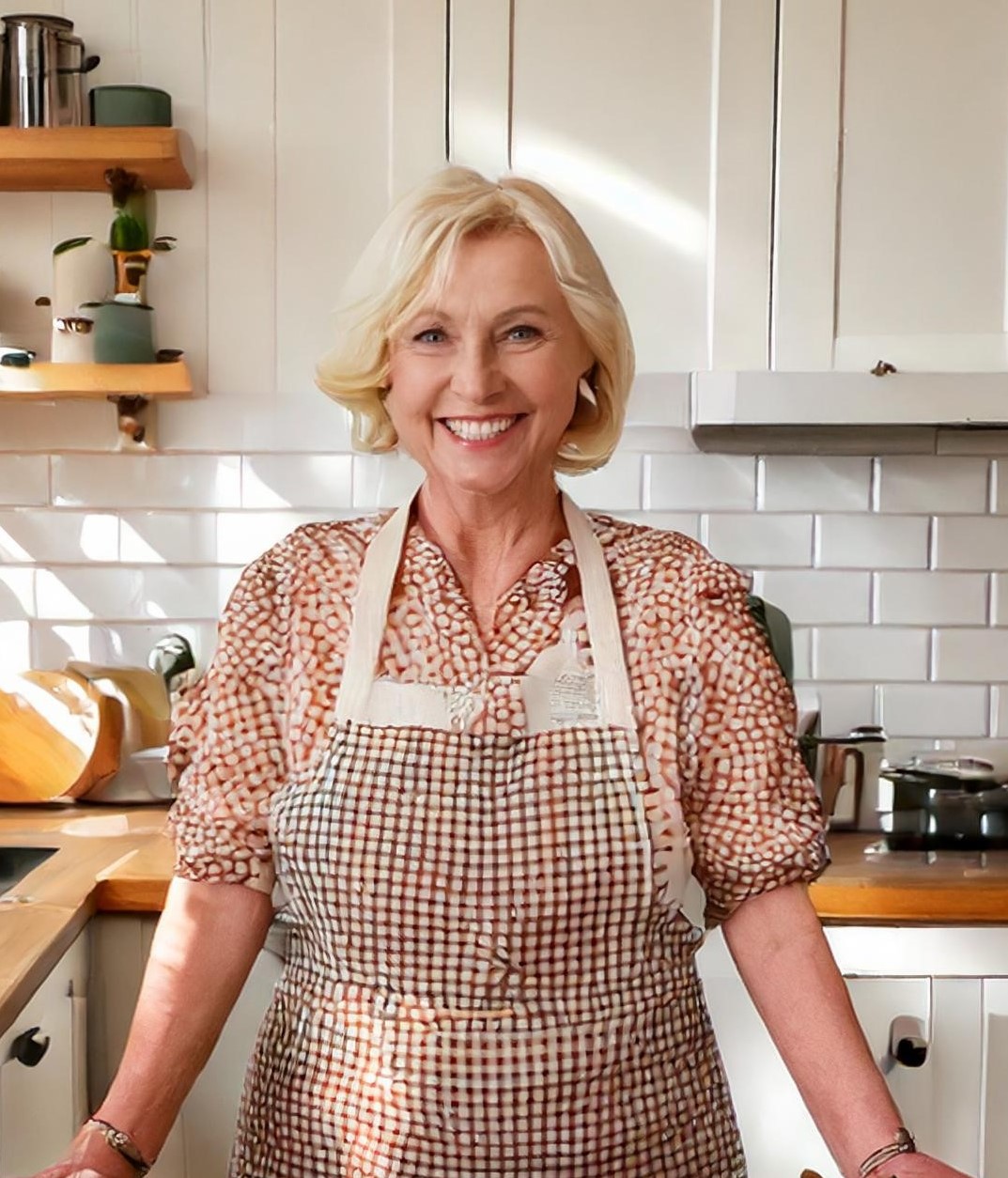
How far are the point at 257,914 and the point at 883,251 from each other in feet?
5.19

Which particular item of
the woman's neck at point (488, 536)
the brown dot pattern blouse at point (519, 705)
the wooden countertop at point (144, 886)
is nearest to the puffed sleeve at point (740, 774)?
the brown dot pattern blouse at point (519, 705)

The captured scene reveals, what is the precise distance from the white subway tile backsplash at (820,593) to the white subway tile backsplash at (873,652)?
0.03 m

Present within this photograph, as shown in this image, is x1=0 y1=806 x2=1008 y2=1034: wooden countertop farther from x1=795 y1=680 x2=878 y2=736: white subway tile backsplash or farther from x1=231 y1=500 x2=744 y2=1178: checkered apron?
x1=231 y1=500 x2=744 y2=1178: checkered apron

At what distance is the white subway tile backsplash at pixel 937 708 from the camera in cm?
252

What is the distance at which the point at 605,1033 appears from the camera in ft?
4.12

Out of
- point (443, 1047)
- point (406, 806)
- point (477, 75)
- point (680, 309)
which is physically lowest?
point (443, 1047)

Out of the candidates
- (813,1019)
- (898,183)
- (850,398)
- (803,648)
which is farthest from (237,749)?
(898,183)

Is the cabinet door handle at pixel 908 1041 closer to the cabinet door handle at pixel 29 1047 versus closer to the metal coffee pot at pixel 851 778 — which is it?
the metal coffee pot at pixel 851 778

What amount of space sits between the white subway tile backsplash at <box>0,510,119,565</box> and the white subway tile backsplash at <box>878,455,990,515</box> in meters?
1.36

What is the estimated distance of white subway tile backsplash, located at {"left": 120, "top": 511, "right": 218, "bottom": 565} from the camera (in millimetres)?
2525

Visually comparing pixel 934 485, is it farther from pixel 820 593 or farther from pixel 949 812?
pixel 949 812

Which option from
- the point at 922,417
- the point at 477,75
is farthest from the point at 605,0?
the point at 922,417

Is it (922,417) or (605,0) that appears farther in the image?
(605,0)

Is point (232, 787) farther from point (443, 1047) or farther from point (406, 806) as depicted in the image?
point (443, 1047)
